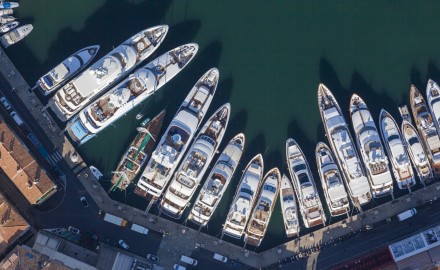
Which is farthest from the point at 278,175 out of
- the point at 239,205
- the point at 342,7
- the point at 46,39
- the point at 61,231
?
the point at 46,39

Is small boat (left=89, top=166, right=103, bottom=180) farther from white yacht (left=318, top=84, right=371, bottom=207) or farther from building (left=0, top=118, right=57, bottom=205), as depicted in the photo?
white yacht (left=318, top=84, right=371, bottom=207)

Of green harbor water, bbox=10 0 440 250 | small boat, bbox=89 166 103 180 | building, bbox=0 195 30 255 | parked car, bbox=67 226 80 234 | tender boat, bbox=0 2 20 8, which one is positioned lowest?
parked car, bbox=67 226 80 234

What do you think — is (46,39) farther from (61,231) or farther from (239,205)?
(239,205)

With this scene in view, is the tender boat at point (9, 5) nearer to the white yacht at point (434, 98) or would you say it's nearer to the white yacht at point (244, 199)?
the white yacht at point (244, 199)

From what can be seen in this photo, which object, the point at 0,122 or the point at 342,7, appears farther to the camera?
the point at 342,7

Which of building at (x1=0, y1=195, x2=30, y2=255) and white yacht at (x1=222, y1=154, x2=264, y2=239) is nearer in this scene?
building at (x1=0, y1=195, x2=30, y2=255)

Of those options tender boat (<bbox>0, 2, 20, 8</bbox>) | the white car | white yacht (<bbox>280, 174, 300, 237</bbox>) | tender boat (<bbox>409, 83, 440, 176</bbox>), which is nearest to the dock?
white yacht (<bbox>280, 174, 300, 237</bbox>)

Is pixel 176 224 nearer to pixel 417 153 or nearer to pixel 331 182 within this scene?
pixel 331 182
